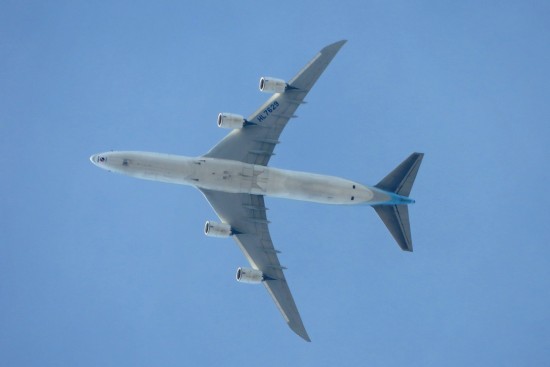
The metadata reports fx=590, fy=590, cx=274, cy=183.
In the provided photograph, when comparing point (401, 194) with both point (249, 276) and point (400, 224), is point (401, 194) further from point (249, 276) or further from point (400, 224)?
point (249, 276)

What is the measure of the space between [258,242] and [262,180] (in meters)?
6.81

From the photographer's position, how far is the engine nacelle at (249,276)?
55469 mm

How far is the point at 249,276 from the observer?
182 feet

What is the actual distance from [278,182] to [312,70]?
35.2ft

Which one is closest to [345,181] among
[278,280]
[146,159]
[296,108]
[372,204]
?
[372,204]

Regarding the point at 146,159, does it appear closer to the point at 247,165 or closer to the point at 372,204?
the point at 247,165

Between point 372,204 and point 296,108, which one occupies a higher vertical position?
point 296,108

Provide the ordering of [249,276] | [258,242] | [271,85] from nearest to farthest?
[271,85] → [249,276] → [258,242]

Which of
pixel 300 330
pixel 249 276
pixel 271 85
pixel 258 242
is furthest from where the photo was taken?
pixel 258 242

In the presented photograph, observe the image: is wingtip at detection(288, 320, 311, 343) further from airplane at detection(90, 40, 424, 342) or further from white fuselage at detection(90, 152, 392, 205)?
white fuselage at detection(90, 152, 392, 205)

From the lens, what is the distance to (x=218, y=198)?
5566 centimetres

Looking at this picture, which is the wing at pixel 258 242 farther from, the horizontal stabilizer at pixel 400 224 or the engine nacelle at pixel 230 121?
the horizontal stabilizer at pixel 400 224

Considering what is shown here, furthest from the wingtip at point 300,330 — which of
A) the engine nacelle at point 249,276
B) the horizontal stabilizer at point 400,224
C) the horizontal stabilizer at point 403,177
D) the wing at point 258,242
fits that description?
the horizontal stabilizer at point 403,177

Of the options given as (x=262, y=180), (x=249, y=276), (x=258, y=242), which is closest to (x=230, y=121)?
(x=262, y=180)
